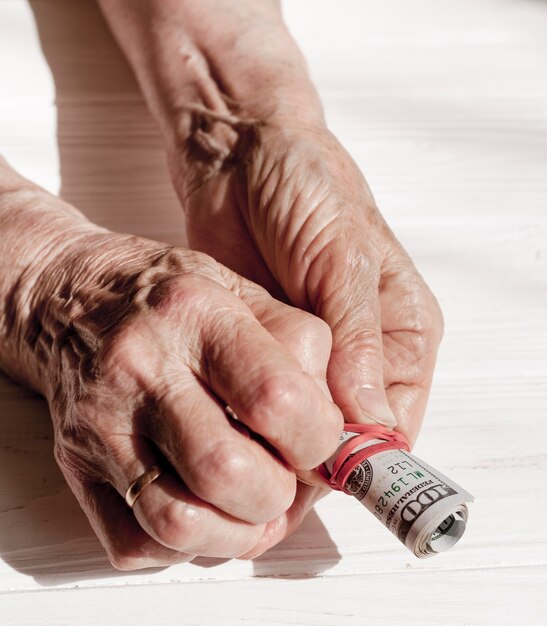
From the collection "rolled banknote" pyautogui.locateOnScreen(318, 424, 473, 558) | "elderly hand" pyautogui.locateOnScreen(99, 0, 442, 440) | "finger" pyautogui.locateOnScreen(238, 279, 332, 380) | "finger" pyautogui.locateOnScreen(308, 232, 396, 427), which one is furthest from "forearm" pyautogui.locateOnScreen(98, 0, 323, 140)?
"rolled banknote" pyautogui.locateOnScreen(318, 424, 473, 558)

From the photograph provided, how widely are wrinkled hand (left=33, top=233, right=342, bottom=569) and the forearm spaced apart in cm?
36

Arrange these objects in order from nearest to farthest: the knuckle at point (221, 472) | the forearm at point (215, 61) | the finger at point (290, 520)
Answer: the knuckle at point (221, 472) < the finger at point (290, 520) < the forearm at point (215, 61)

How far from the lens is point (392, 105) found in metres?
1.28

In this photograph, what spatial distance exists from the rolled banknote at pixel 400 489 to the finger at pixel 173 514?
0.10 metres

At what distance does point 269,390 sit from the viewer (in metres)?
0.65

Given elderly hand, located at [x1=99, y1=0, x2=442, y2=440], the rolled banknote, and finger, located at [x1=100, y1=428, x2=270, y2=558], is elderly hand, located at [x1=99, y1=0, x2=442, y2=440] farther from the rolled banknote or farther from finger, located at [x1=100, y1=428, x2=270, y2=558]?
finger, located at [x1=100, y1=428, x2=270, y2=558]

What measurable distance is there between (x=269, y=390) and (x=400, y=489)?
142 mm

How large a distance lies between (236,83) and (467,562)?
2.17ft

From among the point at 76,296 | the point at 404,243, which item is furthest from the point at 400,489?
the point at 404,243

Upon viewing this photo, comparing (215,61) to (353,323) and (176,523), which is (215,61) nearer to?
(353,323)

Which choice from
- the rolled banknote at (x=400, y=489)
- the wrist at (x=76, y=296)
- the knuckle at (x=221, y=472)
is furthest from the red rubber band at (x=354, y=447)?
the wrist at (x=76, y=296)

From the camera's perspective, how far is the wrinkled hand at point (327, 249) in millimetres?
815

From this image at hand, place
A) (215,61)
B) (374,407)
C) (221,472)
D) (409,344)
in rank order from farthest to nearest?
1. (215,61)
2. (409,344)
3. (374,407)
4. (221,472)

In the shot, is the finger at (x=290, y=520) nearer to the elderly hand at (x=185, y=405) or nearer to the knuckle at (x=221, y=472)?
the elderly hand at (x=185, y=405)
